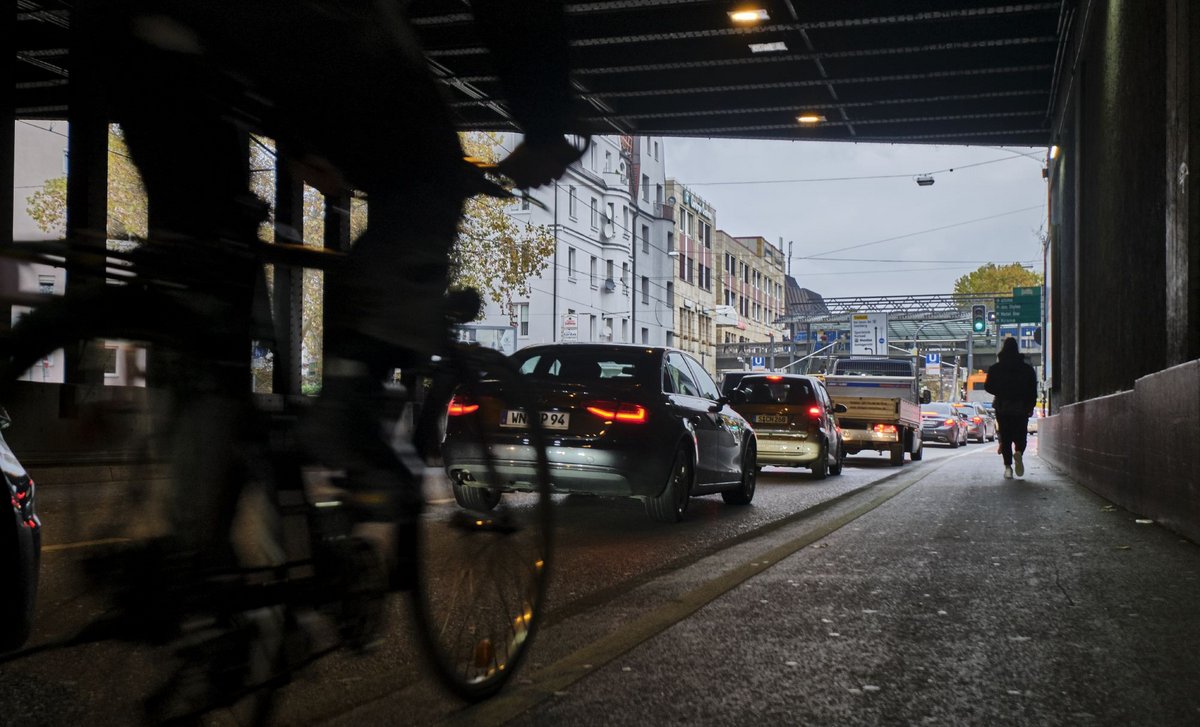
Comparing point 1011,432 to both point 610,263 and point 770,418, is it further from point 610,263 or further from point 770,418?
point 610,263

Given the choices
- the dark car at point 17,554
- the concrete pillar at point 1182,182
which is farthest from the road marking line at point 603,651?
the concrete pillar at point 1182,182

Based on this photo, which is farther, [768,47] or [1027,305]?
[1027,305]

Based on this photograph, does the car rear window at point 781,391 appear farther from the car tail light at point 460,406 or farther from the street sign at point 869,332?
the street sign at point 869,332

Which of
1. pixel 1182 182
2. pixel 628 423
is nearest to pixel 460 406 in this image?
pixel 628 423

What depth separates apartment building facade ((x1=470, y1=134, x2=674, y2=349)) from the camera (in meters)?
53.3

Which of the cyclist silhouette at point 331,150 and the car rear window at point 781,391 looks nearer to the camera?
the cyclist silhouette at point 331,150

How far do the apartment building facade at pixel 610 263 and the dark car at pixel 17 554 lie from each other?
136 ft

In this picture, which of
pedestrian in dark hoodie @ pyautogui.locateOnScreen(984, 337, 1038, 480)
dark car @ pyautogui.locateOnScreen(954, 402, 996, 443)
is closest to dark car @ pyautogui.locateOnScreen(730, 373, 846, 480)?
pedestrian in dark hoodie @ pyautogui.locateOnScreen(984, 337, 1038, 480)

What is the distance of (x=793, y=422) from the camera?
1631 centimetres

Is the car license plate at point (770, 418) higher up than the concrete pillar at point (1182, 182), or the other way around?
the concrete pillar at point (1182, 182)

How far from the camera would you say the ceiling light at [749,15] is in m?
15.6

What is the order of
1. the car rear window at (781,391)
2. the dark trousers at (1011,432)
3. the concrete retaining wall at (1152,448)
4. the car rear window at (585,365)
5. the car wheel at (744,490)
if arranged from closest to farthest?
1. the concrete retaining wall at (1152,448)
2. the car rear window at (585,365)
3. the car wheel at (744,490)
4. the dark trousers at (1011,432)
5. the car rear window at (781,391)

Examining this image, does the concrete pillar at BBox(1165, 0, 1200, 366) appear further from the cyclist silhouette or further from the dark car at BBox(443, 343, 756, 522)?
the cyclist silhouette

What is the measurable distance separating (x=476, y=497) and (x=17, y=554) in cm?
Answer: 125
